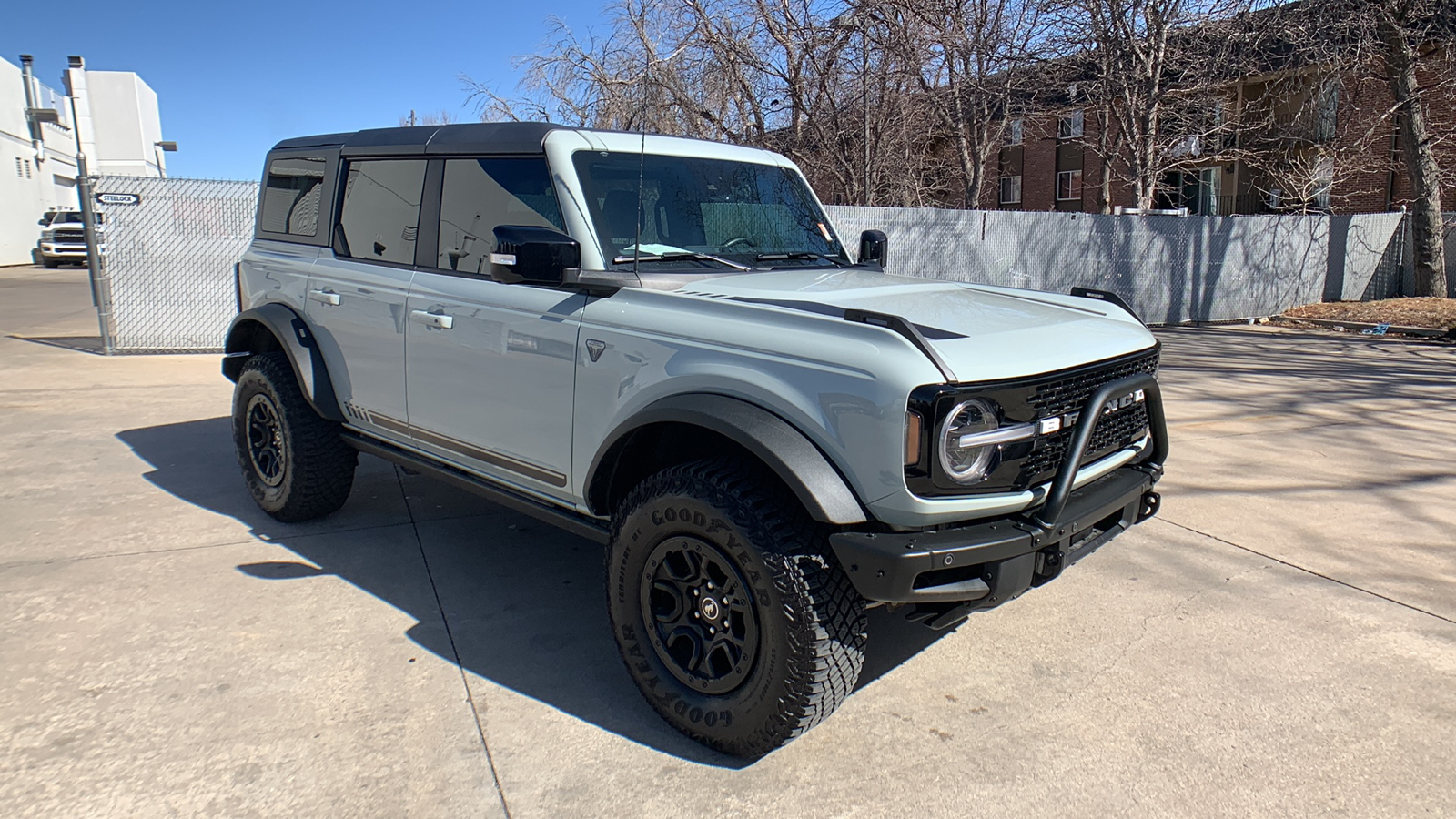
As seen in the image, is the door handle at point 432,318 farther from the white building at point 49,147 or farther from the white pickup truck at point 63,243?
the white pickup truck at point 63,243

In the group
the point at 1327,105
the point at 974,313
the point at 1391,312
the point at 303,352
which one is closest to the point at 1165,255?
the point at 1391,312

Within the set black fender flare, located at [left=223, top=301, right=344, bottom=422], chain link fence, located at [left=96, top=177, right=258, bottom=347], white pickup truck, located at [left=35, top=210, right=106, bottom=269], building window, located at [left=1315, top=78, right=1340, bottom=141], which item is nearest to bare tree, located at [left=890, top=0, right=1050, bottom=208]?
building window, located at [left=1315, top=78, right=1340, bottom=141]

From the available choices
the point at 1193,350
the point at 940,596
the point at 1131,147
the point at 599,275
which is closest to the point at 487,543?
the point at 599,275

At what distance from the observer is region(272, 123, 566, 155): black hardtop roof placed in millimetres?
3719

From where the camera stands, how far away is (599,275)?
3320mm

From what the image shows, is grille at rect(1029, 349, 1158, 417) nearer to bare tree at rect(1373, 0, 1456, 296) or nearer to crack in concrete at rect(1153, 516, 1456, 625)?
crack in concrete at rect(1153, 516, 1456, 625)

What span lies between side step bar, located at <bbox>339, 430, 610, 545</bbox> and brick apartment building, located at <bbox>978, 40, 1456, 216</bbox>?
16250 mm

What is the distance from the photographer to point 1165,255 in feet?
53.3

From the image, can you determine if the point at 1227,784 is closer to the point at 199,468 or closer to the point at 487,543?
the point at 487,543

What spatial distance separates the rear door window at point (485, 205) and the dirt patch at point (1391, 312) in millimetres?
15495

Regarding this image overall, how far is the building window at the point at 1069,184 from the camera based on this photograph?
1375 inches

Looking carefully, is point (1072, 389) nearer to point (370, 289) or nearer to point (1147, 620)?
point (1147, 620)

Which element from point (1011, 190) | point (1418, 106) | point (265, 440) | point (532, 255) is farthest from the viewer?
point (1011, 190)

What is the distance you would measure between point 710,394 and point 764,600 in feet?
2.10
